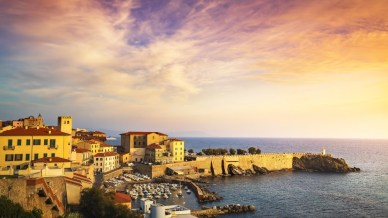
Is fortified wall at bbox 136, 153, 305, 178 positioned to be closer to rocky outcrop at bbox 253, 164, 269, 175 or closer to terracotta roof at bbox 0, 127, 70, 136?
rocky outcrop at bbox 253, 164, 269, 175

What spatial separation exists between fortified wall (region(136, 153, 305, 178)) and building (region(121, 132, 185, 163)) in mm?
5518

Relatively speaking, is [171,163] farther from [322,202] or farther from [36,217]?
[36,217]

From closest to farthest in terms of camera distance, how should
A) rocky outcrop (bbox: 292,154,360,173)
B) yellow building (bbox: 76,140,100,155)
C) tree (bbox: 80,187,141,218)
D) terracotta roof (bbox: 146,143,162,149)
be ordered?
tree (bbox: 80,187,141,218) < yellow building (bbox: 76,140,100,155) < terracotta roof (bbox: 146,143,162,149) < rocky outcrop (bbox: 292,154,360,173)

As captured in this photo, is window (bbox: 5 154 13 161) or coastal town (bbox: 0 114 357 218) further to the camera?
window (bbox: 5 154 13 161)

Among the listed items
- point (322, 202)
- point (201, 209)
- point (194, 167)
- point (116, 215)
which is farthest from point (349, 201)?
point (116, 215)

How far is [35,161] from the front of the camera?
43.4 m

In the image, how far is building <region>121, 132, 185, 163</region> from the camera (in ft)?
320

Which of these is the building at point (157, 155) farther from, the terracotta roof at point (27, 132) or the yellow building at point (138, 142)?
the terracotta roof at point (27, 132)

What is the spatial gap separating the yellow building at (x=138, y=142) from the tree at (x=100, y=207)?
215ft

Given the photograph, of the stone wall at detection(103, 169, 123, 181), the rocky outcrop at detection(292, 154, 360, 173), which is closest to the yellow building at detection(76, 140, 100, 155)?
the stone wall at detection(103, 169, 123, 181)

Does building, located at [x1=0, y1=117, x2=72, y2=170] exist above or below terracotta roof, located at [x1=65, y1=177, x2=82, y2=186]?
above

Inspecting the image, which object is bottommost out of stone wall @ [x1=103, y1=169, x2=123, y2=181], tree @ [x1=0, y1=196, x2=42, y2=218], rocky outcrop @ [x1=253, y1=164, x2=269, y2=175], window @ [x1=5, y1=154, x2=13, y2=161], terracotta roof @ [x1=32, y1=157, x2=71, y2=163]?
rocky outcrop @ [x1=253, y1=164, x2=269, y2=175]

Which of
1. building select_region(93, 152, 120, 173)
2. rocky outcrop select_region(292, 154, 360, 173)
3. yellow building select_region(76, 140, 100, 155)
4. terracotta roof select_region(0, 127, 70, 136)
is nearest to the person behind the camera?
terracotta roof select_region(0, 127, 70, 136)

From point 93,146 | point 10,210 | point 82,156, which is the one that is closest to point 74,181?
point 10,210
